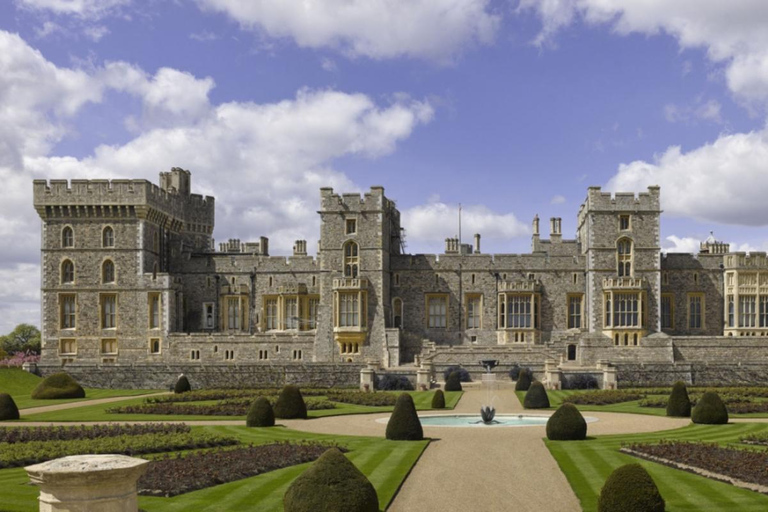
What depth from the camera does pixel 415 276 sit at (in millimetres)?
62781

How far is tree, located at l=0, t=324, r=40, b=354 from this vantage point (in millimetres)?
79875

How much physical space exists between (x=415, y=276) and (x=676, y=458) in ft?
136

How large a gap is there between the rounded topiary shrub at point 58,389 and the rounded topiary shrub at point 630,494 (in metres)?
36.3

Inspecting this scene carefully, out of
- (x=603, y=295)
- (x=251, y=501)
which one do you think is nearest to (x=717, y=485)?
(x=251, y=501)

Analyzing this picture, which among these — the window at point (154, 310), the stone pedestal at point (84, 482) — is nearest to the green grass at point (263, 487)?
the stone pedestal at point (84, 482)

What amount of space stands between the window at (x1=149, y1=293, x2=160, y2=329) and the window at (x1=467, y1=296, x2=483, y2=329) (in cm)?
2190

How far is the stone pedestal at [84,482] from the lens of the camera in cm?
925

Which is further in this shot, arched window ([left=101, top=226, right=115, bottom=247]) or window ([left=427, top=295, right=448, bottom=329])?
window ([left=427, top=295, right=448, bottom=329])

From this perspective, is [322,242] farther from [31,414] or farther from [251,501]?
[251,501]

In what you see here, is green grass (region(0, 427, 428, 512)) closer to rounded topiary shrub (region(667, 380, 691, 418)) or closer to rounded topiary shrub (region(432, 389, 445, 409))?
rounded topiary shrub (region(432, 389, 445, 409))

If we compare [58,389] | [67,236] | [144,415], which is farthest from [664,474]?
[67,236]

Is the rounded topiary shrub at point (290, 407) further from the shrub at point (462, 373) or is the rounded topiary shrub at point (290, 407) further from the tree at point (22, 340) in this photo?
the tree at point (22, 340)

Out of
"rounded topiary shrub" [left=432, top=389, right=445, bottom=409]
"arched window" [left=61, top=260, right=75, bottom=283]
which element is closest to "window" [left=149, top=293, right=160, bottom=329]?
"arched window" [left=61, top=260, right=75, bottom=283]

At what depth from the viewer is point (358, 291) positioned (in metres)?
58.8
